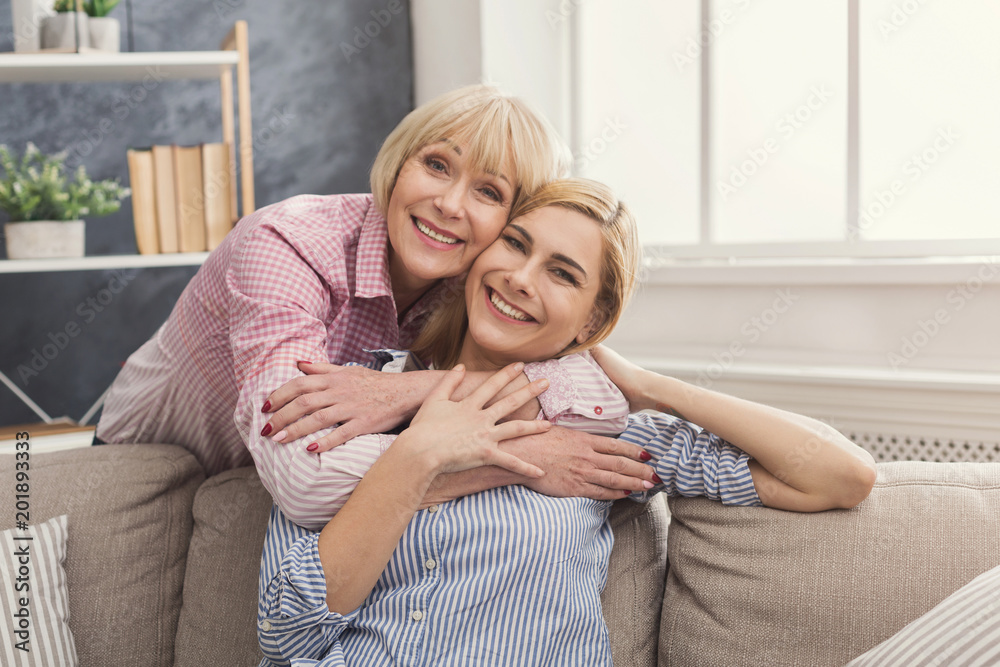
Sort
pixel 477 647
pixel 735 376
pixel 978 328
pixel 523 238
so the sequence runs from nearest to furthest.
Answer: pixel 477 647
pixel 523 238
pixel 978 328
pixel 735 376

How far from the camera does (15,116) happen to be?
235 cm

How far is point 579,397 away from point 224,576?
725mm

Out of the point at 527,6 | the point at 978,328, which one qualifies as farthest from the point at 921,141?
the point at 527,6

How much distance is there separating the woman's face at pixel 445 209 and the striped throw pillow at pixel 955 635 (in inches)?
33.1

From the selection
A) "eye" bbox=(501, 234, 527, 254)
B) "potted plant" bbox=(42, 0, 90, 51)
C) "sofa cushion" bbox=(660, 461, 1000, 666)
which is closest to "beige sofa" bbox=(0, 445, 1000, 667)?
"sofa cushion" bbox=(660, 461, 1000, 666)

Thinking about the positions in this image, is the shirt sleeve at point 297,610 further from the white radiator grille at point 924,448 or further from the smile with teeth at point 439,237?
the white radiator grille at point 924,448

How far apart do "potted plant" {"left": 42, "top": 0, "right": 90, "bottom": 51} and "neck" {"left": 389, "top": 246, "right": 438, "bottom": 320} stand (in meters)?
1.19

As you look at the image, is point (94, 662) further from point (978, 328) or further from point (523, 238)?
point (978, 328)

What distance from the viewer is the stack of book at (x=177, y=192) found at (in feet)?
7.22

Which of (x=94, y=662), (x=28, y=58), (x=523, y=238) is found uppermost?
(x=28, y=58)

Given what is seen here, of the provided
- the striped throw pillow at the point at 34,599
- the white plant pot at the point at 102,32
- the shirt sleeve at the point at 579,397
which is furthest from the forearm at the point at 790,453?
the white plant pot at the point at 102,32

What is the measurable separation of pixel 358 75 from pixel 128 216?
0.85m

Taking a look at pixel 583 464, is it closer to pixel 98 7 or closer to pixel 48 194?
pixel 48 194

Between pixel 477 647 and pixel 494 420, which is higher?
pixel 494 420
